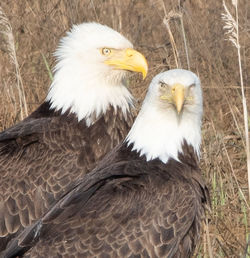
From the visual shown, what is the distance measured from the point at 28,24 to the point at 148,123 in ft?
12.6

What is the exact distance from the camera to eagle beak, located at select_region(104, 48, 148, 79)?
6549 mm

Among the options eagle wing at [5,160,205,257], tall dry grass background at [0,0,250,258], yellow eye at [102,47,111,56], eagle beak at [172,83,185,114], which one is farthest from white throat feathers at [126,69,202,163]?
yellow eye at [102,47,111,56]

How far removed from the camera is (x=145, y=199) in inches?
207

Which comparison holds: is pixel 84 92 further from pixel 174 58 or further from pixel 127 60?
pixel 174 58

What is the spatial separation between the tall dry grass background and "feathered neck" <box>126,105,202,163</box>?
0.98 metres

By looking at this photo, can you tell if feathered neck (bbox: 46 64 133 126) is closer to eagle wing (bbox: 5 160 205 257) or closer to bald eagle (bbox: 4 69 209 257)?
bald eagle (bbox: 4 69 209 257)

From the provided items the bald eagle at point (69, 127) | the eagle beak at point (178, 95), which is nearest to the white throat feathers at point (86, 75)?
the bald eagle at point (69, 127)

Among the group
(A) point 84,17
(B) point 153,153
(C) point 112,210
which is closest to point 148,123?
(B) point 153,153

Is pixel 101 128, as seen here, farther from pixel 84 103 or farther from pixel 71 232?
pixel 71 232

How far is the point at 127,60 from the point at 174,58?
4.61 feet

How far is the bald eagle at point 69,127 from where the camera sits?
6.30m

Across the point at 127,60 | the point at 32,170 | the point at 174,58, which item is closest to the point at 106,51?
the point at 127,60

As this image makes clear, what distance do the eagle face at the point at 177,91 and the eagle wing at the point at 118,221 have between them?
0.44m

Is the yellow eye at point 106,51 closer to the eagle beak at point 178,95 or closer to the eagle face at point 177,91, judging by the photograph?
the eagle face at point 177,91
